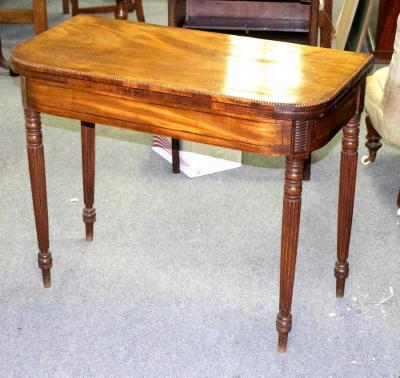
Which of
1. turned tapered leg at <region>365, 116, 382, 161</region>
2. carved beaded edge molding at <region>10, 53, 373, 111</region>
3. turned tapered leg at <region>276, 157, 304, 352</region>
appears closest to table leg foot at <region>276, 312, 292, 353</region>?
turned tapered leg at <region>276, 157, 304, 352</region>

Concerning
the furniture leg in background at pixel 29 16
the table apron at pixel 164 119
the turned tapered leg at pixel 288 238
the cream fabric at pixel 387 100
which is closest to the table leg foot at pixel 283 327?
the turned tapered leg at pixel 288 238

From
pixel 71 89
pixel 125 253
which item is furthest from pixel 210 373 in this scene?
pixel 71 89

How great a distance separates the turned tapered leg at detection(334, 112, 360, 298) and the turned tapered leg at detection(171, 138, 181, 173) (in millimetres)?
990

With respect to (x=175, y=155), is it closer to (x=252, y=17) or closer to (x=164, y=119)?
(x=252, y=17)

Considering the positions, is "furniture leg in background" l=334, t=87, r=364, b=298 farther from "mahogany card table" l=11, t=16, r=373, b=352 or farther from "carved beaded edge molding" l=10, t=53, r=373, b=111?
"carved beaded edge molding" l=10, t=53, r=373, b=111

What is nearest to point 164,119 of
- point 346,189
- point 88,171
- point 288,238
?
point 288,238

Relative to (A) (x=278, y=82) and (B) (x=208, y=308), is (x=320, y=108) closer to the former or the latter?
(A) (x=278, y=82)

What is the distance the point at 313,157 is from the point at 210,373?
1471 millimetres

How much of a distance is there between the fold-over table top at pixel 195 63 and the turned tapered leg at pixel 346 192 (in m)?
0.19

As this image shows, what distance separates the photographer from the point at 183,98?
2189 mm

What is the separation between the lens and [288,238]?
7.60 feet

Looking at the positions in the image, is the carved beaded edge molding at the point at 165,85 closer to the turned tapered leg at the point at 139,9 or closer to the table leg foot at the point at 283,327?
the table leg foot at the point at 283,327

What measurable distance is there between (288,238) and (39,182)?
795 mm

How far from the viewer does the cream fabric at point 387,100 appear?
286 cm
